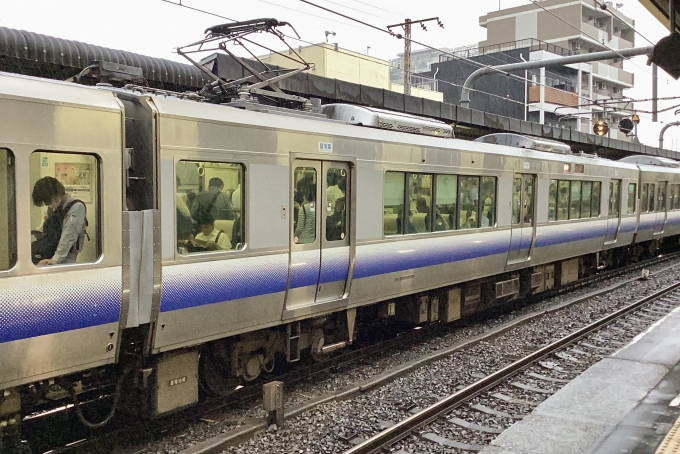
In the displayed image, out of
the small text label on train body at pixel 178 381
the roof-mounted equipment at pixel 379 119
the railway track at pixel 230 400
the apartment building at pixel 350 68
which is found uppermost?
the apartment building at pixel 350 68

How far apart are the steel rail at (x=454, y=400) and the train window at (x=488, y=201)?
213 centimetres

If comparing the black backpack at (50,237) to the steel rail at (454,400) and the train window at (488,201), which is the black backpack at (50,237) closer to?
the steel rail at (454,400)

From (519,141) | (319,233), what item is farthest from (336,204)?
(519,141)

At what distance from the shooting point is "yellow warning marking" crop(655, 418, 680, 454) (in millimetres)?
4938

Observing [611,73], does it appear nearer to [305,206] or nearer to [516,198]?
[516,198]

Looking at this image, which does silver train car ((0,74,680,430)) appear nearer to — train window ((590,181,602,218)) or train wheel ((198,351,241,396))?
train wheel ((198,351,241,396))

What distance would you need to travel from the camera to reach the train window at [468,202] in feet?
31.8

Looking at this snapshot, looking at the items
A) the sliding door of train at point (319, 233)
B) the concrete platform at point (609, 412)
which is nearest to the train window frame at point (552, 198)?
the concrete platform at point (609, 412)

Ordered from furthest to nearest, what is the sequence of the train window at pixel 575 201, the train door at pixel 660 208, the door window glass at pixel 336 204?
the train door at pixel 660 208
the train window at pixel 575 201
the door window glass at pixel 336 204

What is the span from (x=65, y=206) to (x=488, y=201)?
714cm

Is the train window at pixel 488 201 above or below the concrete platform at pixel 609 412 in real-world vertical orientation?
above

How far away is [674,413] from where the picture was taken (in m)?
6.14

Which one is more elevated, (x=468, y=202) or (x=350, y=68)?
(x=350, y=68)

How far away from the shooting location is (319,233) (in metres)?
7.11
